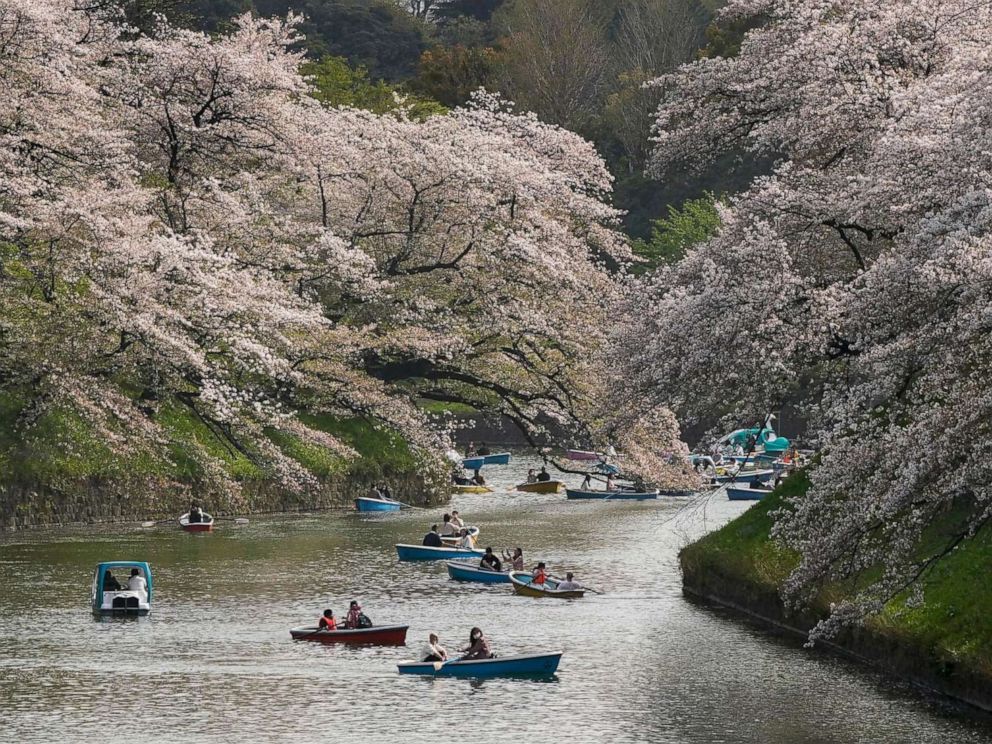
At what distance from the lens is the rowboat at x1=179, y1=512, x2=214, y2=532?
53719 mm

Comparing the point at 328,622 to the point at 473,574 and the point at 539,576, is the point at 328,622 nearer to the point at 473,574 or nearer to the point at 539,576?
the point at 539,576

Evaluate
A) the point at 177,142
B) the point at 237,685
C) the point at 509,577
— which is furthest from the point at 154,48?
the point at 237,685

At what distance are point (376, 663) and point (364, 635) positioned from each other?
1614 mm

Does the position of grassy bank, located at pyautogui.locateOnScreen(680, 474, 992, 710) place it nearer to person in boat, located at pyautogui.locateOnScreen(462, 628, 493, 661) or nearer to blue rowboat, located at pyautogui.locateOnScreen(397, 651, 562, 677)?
blue rowboat, located at pyautogui.locateOnScreen(397, 651, 562, 677)

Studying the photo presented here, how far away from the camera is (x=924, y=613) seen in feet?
97.5

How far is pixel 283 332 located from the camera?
58844 millimetres

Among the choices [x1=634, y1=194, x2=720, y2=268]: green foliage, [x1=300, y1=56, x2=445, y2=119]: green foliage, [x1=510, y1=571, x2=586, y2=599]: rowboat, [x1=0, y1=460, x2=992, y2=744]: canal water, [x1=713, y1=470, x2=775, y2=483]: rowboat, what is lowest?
[x1=0, y1=460, x2=992, y2=744]: canal water

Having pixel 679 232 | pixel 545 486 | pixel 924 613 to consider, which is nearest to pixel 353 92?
pixel 679 232

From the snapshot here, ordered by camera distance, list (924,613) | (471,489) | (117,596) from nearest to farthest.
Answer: (924,613), (117,596), (471,489)

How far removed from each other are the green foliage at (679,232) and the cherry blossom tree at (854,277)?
181ft

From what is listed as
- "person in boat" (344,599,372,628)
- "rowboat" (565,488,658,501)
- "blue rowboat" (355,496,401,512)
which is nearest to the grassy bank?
"person in boat" (344,599,372,628)

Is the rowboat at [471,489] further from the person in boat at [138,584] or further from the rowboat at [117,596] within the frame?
the person in boat at [138,584]

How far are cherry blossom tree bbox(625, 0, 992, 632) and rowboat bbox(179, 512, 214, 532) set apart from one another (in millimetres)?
19358

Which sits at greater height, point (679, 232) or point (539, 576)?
point (679, 232)
